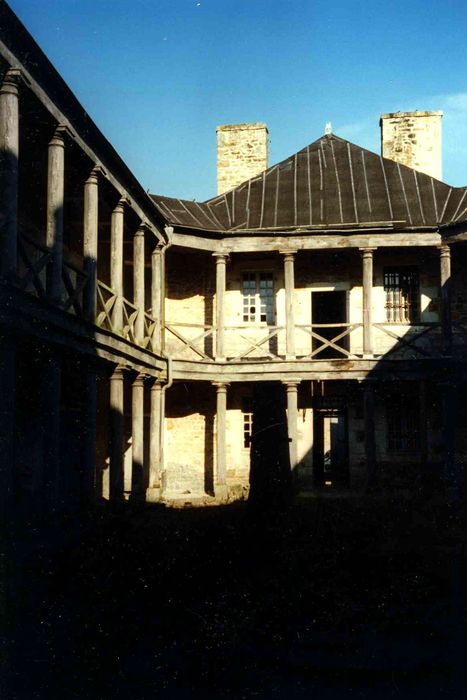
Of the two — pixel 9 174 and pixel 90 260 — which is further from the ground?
pixel 9 174

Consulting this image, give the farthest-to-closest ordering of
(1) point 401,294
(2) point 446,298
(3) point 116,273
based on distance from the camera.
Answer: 1. (1) point 401,294
2. (2) point 446,298
3. (3) point 116,273

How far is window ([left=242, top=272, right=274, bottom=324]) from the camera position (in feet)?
66.0

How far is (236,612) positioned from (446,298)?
11.5 meters

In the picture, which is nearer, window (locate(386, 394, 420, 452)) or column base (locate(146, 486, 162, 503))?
column base (locate(146, 486, 162, 503))

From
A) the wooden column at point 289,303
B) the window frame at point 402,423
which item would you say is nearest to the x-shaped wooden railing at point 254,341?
the wooden column at point 289,303

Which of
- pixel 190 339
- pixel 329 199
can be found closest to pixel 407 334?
pixel 329 199

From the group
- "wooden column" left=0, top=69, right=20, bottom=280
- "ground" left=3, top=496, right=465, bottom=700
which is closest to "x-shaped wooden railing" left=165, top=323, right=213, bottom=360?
"ground" left=3, top=496, right=465, bottom=700

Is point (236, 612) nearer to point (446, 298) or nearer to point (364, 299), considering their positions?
point (364, 299)

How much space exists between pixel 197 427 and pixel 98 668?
13.4m

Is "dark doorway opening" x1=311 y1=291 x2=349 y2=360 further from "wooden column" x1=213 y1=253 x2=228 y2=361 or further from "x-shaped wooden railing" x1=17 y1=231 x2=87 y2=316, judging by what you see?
"x-shaped wooden railing" x1=17 y1=231 x2=87 y2=316

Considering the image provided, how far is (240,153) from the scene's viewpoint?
76.1 ft

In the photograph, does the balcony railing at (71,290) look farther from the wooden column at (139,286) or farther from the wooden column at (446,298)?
the wooden column at (446,298)

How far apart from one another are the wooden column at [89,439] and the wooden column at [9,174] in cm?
379

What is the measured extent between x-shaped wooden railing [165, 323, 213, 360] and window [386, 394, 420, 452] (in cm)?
469
